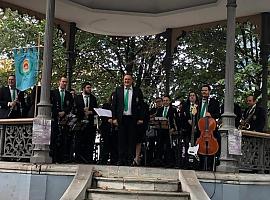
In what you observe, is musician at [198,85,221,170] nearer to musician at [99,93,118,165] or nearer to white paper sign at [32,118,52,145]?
musician at [99,93,118,165]

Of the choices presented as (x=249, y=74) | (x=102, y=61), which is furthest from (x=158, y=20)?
(x=102, y=61)

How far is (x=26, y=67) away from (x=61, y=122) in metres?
1.29

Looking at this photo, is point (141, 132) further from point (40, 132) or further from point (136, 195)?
point (136, 195)

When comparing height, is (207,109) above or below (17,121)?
above

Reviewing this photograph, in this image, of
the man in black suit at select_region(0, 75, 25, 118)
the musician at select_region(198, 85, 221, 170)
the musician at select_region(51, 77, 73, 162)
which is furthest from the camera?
the man in black suit at select_region(0, 75, 25, 118)

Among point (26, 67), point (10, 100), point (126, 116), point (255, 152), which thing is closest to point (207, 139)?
point (255, 152)

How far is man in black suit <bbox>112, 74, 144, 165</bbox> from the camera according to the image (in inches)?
377

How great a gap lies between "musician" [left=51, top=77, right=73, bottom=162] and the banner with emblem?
63 centimetres

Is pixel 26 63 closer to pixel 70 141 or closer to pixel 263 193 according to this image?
pixel 70 141

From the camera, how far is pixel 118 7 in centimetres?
1319

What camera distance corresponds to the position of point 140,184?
8.02 meters

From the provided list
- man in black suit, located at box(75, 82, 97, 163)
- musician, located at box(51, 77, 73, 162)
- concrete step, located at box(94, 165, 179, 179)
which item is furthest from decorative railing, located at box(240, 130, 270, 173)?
musician, located at box(51, 77, 73, 162)

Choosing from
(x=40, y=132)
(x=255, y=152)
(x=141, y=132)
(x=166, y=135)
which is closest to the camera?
(x=40, y=132)

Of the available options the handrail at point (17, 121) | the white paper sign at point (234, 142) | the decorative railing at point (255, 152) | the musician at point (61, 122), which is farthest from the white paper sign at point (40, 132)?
the decorative railing at point (255, 152)
